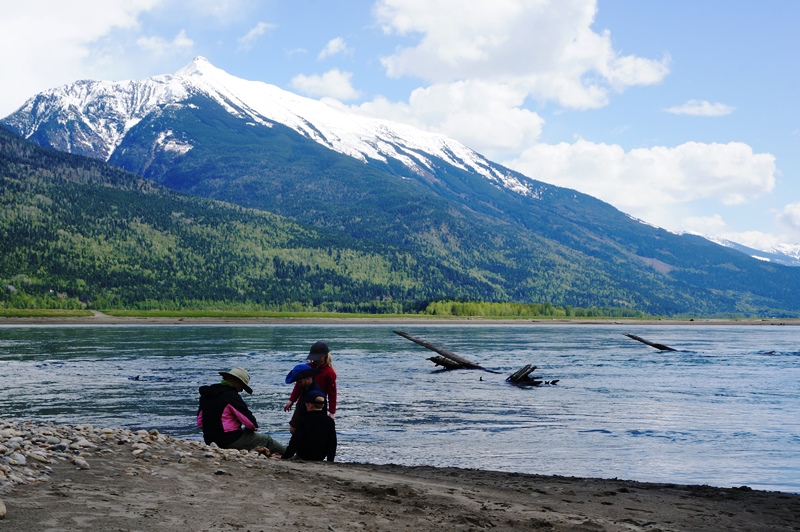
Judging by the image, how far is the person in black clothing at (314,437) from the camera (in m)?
17.8

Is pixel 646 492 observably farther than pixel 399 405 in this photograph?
No

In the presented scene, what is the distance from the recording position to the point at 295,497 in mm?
13195

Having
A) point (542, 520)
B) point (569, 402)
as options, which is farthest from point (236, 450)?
point (569, 402)

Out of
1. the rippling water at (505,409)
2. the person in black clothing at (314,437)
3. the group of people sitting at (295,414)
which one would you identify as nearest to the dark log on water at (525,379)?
the rippling water at (505,409)

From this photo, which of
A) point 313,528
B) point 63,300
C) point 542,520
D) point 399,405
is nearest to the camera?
point 313,528

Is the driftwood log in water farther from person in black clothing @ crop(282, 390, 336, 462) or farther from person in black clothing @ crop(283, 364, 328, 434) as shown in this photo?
person in black clothing @ crop(283, 364, 328, 434)

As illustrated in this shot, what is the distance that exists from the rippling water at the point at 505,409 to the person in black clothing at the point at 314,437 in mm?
2767

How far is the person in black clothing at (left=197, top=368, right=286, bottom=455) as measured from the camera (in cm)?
1828

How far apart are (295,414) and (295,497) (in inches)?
202

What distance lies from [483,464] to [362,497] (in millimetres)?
7098

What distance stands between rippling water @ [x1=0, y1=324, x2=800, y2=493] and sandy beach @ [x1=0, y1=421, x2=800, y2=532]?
10.9 ft

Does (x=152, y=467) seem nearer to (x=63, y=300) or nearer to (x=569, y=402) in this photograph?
(x=569, y=402)

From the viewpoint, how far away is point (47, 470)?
13383mm

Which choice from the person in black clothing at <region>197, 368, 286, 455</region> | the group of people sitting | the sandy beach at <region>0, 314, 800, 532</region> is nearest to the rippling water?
the group of people sitting
